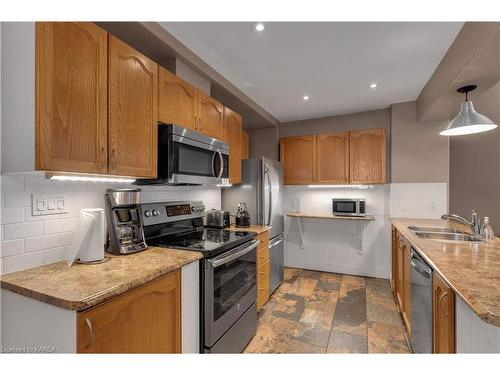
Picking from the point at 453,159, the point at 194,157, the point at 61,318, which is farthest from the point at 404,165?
the point at 61,318

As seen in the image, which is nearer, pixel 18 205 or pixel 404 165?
pixel 18 205

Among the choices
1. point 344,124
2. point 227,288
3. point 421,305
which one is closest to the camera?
point 421,305

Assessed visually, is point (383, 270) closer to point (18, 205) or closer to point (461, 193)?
point (461, 193)

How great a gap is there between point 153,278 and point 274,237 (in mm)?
2097

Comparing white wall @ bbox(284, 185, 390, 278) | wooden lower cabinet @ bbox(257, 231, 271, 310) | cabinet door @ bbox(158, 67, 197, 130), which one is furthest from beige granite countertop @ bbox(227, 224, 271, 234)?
white wall @ bbox(284, 185, 390, 278)

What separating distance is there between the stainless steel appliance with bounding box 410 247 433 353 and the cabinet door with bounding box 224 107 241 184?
1.72 meters

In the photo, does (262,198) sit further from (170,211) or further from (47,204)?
(47,204)

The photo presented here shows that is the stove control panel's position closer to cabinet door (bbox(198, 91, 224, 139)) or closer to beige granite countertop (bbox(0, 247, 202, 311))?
beige granite countertop (bbox(0, 247, 202, 311))

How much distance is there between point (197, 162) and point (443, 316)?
1731 millimetres

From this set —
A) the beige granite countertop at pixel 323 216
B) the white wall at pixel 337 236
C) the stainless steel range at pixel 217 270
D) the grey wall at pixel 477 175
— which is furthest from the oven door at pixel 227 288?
the grey wall at pixel 477 175

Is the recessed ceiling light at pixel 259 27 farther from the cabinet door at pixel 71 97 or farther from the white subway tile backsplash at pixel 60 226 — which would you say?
the white subway tile backsplash at pixel 60 226

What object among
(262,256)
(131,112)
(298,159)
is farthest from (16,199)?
(298,159)

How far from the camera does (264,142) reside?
401cm
